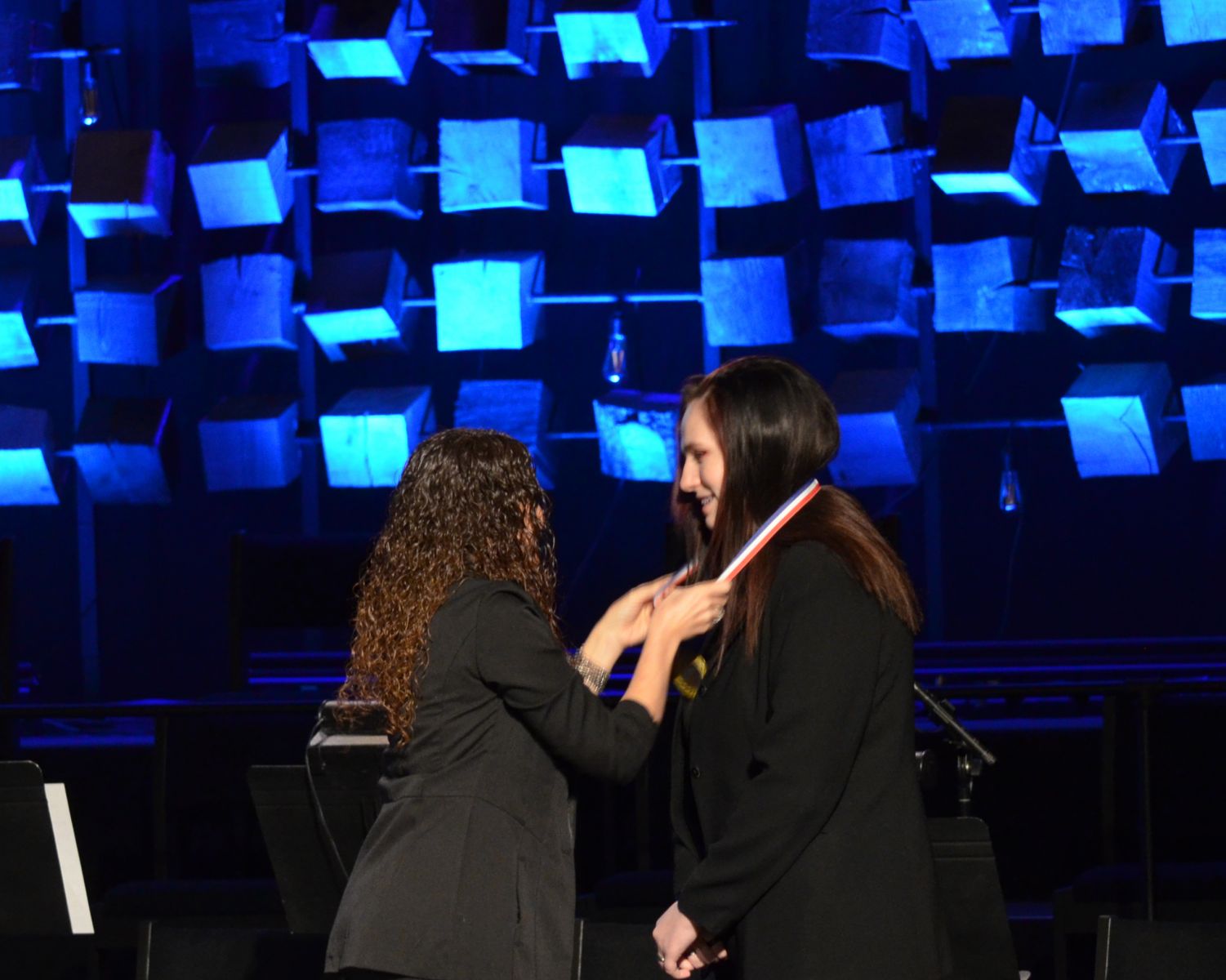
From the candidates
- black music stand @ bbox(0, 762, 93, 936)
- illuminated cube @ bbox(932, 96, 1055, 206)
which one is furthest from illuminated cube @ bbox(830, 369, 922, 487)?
black music stand @ bbox(0, 762, 93, 936)

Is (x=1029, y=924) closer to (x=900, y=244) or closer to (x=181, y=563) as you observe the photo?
(x=900, y=244)

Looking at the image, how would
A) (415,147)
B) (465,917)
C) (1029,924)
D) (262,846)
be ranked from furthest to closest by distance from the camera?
1. (415,147)
2. (262,846)
3. (1029,924)
4. (465,917)

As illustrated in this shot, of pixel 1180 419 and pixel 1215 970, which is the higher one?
pixel 1180 419

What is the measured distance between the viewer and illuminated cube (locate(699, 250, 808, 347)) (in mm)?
4781

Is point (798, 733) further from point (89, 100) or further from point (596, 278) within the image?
point (89, 100)

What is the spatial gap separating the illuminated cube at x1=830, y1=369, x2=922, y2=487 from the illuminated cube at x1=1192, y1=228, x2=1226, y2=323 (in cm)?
81

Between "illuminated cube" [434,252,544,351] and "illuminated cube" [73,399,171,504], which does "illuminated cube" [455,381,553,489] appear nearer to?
"illuminated cube" [434,252,544,351]

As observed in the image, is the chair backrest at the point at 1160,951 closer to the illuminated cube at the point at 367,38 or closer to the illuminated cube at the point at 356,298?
the illuminated cube at the point at 356,298

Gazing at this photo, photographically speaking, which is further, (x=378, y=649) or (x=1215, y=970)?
(x=1215, y=970)

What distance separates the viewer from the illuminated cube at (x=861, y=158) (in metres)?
4.72

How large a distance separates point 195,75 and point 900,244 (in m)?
2.28

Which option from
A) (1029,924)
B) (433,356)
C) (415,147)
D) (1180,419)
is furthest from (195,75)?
(1029,924)

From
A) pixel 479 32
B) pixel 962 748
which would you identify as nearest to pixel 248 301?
pixel 479 32

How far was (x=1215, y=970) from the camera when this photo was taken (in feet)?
8.02
